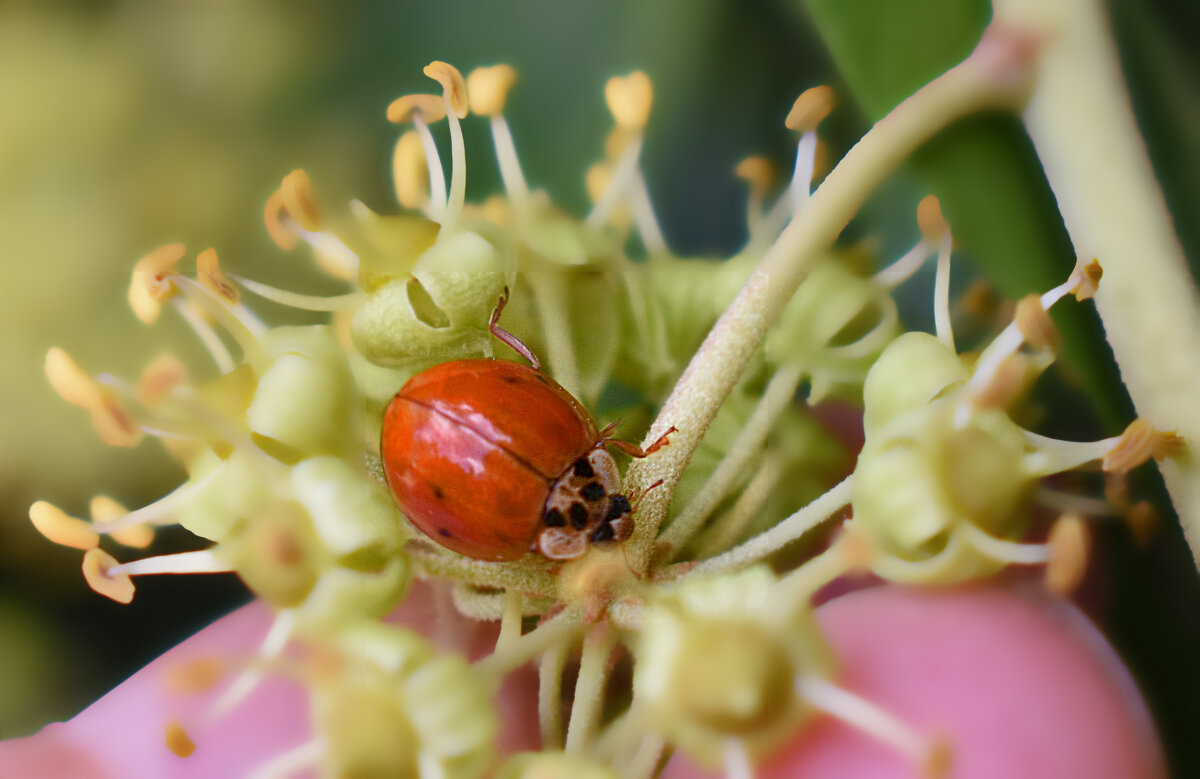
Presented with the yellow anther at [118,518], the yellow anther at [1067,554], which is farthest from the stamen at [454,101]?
the yellow anther at [1067,554]

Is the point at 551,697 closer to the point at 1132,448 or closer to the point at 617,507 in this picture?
the point at 617,507

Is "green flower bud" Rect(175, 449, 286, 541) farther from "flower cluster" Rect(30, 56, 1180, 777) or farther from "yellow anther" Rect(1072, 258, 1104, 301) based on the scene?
"yellow anther" Rect(1072, 258, 1104, 301)

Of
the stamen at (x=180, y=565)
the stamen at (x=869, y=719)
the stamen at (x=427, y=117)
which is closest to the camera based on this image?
the stamen at (x=869, y=719)

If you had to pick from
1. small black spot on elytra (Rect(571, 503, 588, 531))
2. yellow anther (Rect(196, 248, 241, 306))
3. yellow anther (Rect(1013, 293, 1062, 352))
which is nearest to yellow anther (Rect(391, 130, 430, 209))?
yellow anther (Rect(196, 248, 241, 306))

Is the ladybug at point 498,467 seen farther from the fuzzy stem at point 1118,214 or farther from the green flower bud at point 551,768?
the fuzzy stem at point 1118,214

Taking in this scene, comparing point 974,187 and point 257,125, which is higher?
point 257,125

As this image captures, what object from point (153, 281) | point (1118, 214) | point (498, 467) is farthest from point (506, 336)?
point (1118, 214)

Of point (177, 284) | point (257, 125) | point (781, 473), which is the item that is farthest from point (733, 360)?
point (257, 125)

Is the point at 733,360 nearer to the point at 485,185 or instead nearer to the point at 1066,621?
the point at 1066,621

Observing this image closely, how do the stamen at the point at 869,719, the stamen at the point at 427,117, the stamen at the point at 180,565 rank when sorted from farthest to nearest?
the stamen at the point at 427,117 < the stamen at the point at 180,565 < the stamen at the point at 869,719
